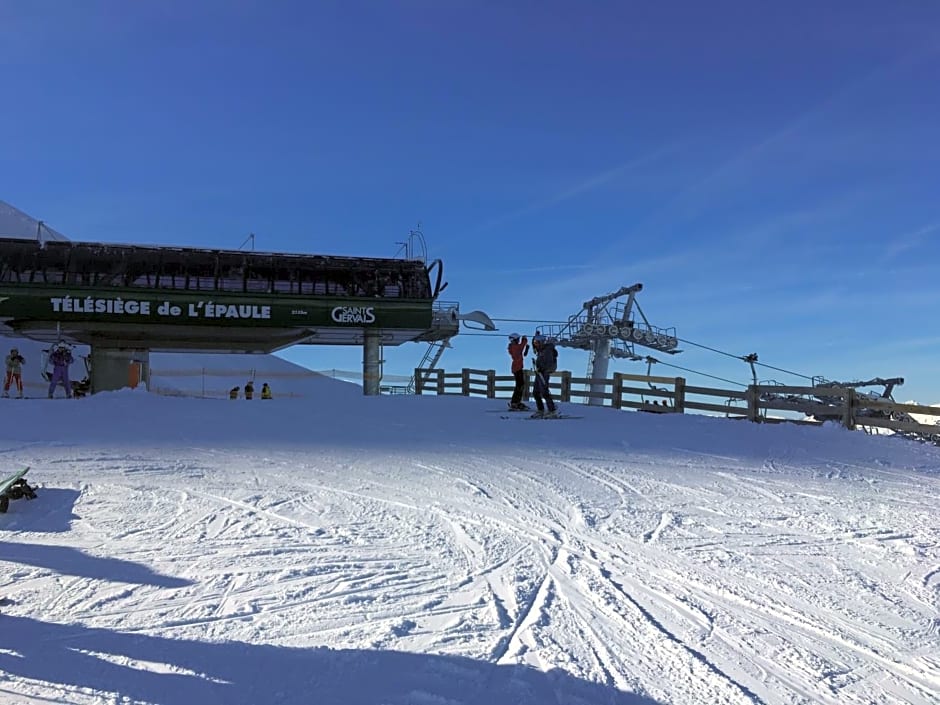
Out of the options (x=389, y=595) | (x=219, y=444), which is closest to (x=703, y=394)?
(x=219, y=444)

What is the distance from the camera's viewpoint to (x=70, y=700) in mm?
2713

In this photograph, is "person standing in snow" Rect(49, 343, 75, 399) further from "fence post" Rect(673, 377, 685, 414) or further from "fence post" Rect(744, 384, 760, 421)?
"fence post" Rect(744, 384, 760, 421)

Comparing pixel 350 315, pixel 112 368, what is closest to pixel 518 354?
pixel 350 315

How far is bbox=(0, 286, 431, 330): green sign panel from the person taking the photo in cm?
2789

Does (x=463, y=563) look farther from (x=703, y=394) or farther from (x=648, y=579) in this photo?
(x=703, y=394)

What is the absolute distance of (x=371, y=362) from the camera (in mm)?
31312

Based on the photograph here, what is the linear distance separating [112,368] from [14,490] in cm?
2858

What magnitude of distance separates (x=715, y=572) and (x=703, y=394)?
43.0 ft

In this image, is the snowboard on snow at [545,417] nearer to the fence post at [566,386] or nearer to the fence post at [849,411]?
the fence post at [566,386]

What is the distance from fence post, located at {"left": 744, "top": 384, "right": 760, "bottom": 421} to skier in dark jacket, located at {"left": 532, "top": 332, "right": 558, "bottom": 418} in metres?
5.10

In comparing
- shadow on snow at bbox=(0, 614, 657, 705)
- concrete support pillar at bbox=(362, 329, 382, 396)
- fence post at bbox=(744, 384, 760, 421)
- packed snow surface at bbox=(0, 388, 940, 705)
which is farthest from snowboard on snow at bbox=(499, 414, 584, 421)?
concrete support pillar at bbox=(362, 329, 382, 396)

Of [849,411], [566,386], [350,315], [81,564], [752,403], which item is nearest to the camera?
[81,564]

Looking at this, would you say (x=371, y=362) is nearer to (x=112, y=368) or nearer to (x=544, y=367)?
(x=112, y=368)

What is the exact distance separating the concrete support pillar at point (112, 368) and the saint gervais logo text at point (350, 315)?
9.56 m
